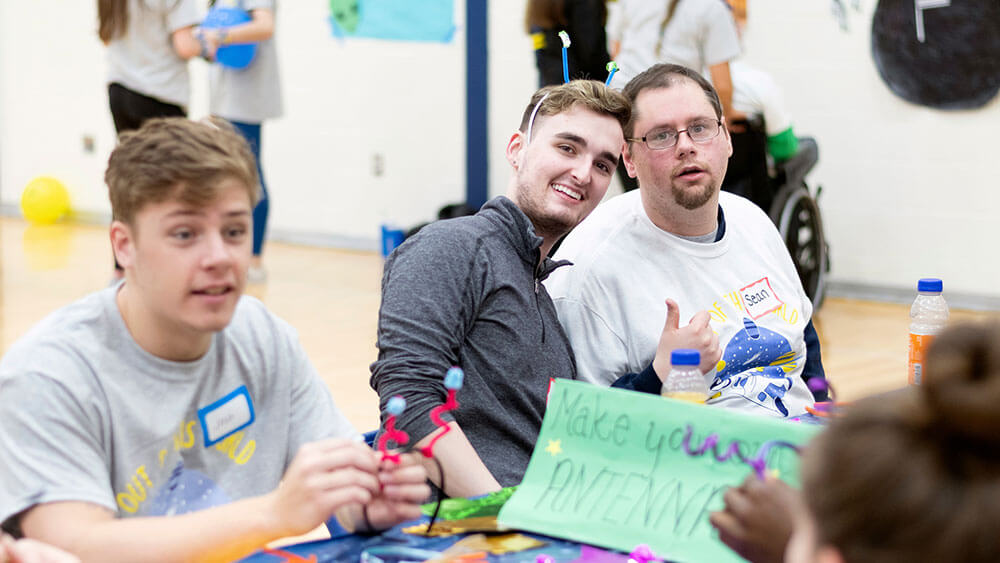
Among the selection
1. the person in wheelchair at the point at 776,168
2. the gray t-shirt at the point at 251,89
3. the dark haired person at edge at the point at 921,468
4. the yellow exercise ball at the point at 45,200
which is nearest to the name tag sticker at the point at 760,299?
the dark haired person at edge at the point at 921,468

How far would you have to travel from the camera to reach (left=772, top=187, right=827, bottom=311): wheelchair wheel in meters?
4.96

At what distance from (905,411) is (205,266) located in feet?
2.87

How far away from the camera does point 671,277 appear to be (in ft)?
7.27

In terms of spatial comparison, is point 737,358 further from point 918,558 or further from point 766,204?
point 766,204

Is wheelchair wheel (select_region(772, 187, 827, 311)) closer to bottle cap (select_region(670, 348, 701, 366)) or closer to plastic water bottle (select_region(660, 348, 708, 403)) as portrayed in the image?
plastic water bottle (select_region(660, 348, 708, 403))

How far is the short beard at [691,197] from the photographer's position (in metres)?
2.26

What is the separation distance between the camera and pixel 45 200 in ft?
27.8

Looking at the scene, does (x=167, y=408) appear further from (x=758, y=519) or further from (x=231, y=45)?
(x=231, y=45)

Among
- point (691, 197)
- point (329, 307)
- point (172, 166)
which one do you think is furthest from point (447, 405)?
point (329, 307)

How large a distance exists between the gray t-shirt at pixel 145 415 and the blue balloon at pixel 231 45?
13.5ft

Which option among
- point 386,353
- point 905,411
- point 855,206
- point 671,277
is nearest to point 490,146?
point 855,206

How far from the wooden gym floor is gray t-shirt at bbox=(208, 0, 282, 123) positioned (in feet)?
2.93

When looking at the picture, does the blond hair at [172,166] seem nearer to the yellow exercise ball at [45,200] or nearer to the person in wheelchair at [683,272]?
the person in wheelchair at [683,272]

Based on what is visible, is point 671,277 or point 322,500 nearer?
point 322,500
